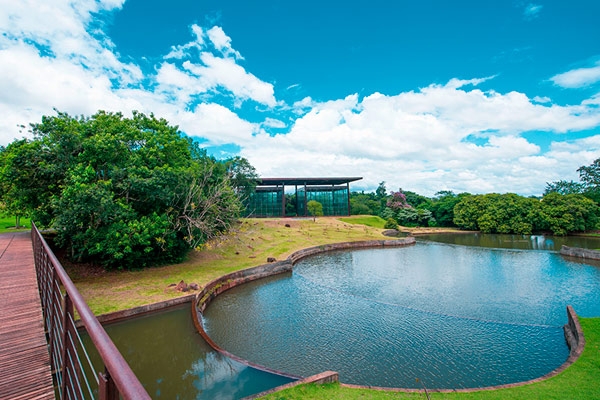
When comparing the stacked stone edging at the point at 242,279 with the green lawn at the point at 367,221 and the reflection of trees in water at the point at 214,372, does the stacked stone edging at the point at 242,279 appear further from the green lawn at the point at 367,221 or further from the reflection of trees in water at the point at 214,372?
the green lawn at the point at 367,221

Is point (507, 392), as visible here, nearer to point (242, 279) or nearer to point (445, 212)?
point (242, 279)

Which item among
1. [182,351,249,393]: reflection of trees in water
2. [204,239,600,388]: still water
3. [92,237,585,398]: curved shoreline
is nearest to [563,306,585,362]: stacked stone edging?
[92,237,585,398]: curved shoreline

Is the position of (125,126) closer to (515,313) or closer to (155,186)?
(155,186)

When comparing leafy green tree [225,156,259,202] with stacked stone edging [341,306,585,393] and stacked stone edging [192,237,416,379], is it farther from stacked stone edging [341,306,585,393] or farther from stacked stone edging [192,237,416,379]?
stacked stone edging [341,306,585,393]

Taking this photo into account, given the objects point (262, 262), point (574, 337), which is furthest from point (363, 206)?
point (574, 337)

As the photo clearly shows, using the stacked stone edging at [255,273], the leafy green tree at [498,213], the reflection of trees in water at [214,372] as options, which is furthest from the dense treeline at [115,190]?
the leafy green tree at [498,213]

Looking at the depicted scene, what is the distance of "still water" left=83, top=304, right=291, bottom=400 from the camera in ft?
26.4

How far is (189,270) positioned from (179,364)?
360 inches

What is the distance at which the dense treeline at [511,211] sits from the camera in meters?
38.6

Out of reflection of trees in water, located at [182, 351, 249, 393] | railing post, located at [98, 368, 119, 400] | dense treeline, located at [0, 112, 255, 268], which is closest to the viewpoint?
railing post, located at [98, 368, 119, 400]

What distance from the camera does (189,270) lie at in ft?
59.3

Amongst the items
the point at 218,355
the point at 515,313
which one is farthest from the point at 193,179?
the point at 515,313

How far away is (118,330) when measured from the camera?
11.4 meters

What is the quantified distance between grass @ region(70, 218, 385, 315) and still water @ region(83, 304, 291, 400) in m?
1.61
